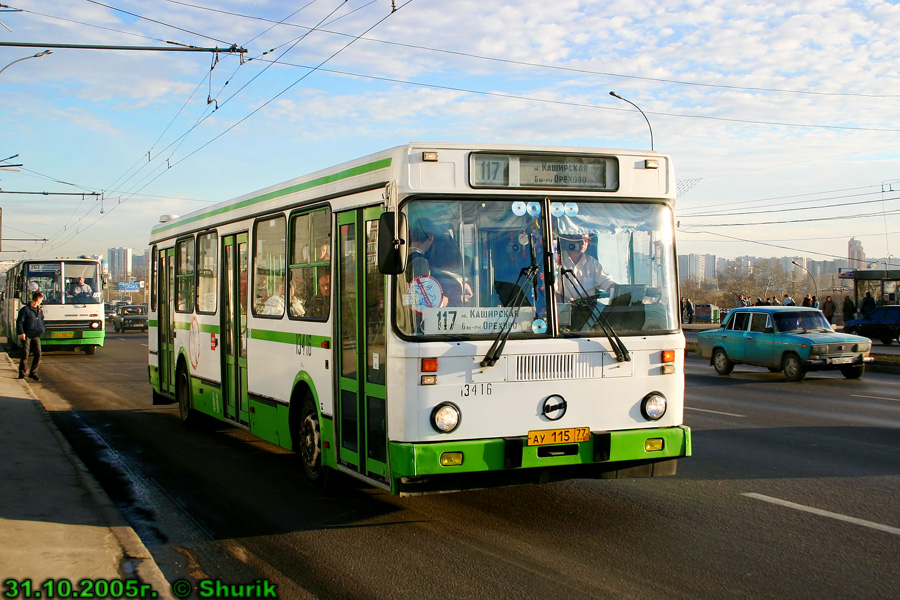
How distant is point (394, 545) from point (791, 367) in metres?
14.6

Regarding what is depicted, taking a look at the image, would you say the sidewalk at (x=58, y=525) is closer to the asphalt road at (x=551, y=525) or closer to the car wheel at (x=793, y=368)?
the asphalt road at (x=551, y=525)

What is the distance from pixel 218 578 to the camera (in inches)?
223

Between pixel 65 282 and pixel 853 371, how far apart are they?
80.2 ft

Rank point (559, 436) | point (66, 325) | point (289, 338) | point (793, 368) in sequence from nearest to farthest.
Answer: point (559, 436), point (289, 338), point (793, 368), point (66, 325)

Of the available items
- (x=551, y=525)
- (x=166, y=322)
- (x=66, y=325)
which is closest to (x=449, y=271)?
(x=551, y=525)

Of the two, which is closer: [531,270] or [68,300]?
[531,270]

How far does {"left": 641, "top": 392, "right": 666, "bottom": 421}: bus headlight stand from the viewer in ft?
22.3

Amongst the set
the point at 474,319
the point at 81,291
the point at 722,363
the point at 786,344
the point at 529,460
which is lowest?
the point at 722,363

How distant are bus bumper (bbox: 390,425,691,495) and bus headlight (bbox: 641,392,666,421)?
4.3 inches

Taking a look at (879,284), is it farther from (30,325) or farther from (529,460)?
(529,460)

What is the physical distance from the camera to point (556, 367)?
21.4 feet

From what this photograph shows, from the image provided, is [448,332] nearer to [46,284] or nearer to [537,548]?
[537,548]

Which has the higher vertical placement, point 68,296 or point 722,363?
point 68,296

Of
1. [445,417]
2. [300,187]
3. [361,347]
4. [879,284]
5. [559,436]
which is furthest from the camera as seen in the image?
[879,284]
